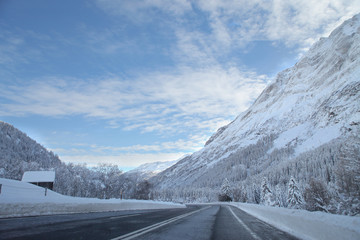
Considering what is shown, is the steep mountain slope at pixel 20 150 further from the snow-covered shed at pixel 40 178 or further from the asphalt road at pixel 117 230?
the asphalt road at pixel 117 230

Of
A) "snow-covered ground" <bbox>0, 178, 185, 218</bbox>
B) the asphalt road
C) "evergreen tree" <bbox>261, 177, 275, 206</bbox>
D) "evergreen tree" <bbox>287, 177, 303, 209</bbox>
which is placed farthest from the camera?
"evergreen tree" <bbox>261, 177, 275, 206</bbox>

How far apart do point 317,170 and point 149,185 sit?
303 ft

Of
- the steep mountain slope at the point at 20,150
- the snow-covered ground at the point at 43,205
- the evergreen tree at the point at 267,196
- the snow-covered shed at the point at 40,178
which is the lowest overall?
the evergreen tree at the point at 267,196

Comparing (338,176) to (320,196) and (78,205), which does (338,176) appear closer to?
(320,196)

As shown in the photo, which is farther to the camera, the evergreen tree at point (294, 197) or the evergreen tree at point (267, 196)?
the evergreen tree at point (267, 196)

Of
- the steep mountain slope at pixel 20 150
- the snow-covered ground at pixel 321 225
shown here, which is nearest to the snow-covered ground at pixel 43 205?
the snow-covered ground at pixel 321 225

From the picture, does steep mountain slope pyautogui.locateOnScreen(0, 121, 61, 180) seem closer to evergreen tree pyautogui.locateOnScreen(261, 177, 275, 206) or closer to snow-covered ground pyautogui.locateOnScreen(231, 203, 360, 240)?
evergreen tree pyautogui.locateOnScreen(261, 177, 275, 206)

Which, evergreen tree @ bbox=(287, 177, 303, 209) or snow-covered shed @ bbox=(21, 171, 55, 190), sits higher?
snow-covered shed @ bbox=(21, 171, 55, 190)

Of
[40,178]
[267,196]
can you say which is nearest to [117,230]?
[40,178]

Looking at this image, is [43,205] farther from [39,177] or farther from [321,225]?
[39,177]

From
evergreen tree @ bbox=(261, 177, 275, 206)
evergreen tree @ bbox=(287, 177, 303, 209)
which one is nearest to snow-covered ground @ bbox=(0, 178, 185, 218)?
evergreen tree @ bbox=(287, 177, 303, 209)

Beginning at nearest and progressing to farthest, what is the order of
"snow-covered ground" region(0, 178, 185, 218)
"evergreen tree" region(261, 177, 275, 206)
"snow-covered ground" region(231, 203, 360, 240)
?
"snow-covered ground" region(231, 203, 360, 240) → "snow-covered ground" region(0, 178, 185, 218) → "evergreen tree" region(261, 177, 275, 206)

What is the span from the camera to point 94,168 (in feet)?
326

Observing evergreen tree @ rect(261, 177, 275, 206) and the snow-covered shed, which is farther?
evergreen tree @ rect(261, 177, 275, 206)
